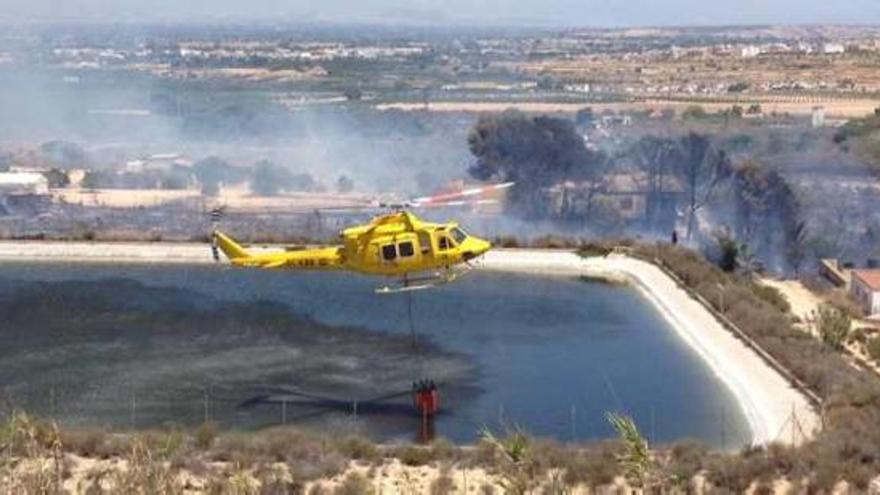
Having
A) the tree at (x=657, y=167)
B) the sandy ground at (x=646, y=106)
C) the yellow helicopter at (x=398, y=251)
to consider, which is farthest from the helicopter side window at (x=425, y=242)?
the sandy ground at (x=646, y=106)

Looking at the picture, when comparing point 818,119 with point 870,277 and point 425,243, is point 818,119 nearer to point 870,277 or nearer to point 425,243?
point 870,277

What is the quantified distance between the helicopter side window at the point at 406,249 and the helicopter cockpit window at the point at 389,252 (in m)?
0.08

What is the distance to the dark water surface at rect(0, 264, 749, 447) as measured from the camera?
18.8 meters

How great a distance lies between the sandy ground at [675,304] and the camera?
731 inches

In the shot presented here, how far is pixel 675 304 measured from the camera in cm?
2597

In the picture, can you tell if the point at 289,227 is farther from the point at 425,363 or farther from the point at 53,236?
the point at 425,363

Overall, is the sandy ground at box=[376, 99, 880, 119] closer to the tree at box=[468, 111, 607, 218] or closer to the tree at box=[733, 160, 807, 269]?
the tree at box=[468, 111, 607, 218]

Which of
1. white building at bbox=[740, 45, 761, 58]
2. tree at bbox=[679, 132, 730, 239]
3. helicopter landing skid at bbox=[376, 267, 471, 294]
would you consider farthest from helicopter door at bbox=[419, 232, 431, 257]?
white building at bbox=[740, 45, 761, 58]

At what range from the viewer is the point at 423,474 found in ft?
50.9

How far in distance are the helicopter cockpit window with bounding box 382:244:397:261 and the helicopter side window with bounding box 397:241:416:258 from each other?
0.08 meters

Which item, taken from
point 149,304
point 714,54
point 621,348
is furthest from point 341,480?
point 714,54

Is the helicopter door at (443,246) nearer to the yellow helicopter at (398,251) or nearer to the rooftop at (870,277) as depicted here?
the yellow helicopter at (398,251)

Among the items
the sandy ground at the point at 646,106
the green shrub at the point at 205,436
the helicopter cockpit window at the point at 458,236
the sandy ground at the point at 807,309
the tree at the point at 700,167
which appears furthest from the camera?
the sandy ground at the point at 646,106

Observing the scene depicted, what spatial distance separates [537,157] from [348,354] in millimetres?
19988
